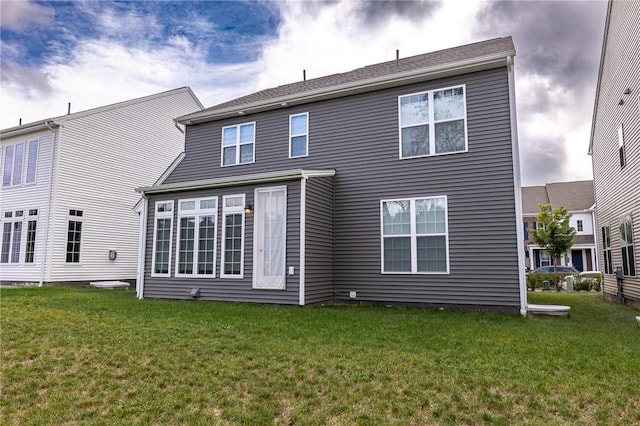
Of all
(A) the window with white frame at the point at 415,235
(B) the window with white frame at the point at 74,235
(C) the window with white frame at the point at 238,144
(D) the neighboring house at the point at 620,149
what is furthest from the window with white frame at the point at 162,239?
(D) the neighboring house at the point at 620,149

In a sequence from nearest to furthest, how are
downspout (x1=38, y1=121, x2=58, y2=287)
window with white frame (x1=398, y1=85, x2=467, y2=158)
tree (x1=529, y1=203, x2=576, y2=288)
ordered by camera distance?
window with white frame (x1=398, y1=85, x2=467, y2=158) < downspout (x1=38, y1=121, x2=58, y2=287) < tree (x1=529, y1=203, x2=576, y2=288)

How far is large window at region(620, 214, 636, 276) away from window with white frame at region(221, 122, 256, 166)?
10519mm

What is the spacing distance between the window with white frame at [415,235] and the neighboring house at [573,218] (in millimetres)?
25011

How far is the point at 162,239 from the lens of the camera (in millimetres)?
11516

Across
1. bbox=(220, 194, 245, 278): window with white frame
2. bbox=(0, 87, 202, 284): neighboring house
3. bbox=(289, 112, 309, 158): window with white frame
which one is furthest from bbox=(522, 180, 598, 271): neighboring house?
bbox=(0, 87, 202, 284): neighboring house

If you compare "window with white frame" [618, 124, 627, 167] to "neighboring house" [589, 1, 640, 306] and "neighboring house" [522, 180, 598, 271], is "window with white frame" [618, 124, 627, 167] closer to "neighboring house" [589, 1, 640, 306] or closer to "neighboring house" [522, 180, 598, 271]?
"neighboring house" [589, 1, 640, 306]

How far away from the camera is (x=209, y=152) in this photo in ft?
43.2

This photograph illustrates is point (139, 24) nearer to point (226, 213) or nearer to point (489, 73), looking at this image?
point (226, 213)

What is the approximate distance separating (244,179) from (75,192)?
922 cm

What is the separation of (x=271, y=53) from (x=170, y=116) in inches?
290

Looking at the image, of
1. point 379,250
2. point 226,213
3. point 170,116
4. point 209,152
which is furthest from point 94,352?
point 170,116

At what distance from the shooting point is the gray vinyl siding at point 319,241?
976 centimetres

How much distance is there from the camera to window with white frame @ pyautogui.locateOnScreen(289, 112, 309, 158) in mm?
11720

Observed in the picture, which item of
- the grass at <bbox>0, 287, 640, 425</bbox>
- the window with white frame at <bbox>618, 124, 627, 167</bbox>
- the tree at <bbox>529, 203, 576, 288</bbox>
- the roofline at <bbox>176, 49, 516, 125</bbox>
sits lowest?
the grass at <bbox>0, 287, 640, 425</bbox>
